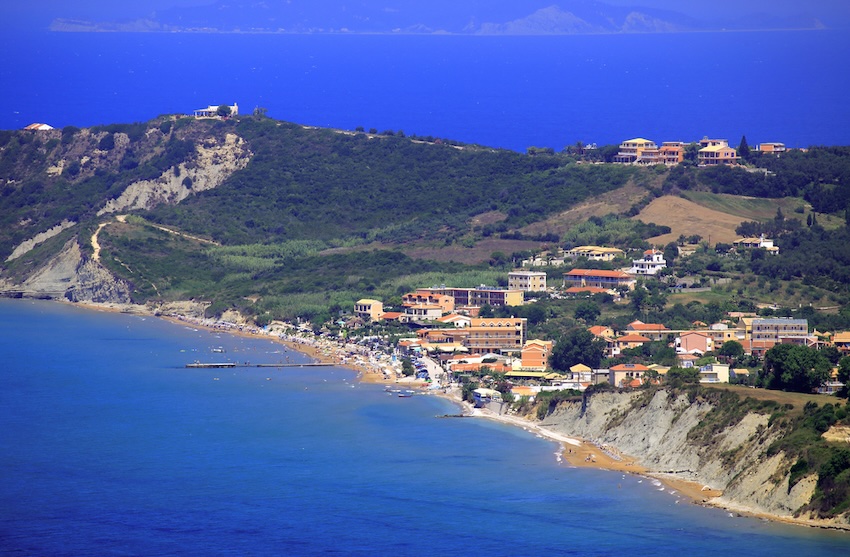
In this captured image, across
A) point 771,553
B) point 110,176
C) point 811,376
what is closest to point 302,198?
point 110,176

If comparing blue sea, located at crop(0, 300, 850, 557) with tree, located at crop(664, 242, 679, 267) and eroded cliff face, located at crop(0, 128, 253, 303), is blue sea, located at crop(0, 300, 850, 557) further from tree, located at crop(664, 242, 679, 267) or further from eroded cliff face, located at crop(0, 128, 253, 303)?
eroded cliff face, located at crop(0, 128, 253, 303)

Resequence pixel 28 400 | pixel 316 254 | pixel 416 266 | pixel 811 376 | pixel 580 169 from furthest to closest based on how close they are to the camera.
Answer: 1. pixel 580 169
2. pixel 316 254
3. pixel 416 266
4. pixel 28 400
5. pixel 811 376

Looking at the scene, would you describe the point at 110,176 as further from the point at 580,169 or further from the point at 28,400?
the point at 28,400

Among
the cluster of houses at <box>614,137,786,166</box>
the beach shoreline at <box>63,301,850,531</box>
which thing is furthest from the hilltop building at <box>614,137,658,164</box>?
the beach shoreline at <box>63,301,850,531</box>

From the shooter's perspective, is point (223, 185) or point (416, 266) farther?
point (223, 185)

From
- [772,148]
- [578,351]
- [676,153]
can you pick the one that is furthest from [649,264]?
[772,148]

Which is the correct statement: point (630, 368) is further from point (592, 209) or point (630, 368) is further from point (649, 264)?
point (592, 209)

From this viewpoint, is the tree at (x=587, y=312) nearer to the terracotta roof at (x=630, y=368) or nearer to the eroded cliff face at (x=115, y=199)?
the terracotta roof at (x=630, y=368)
